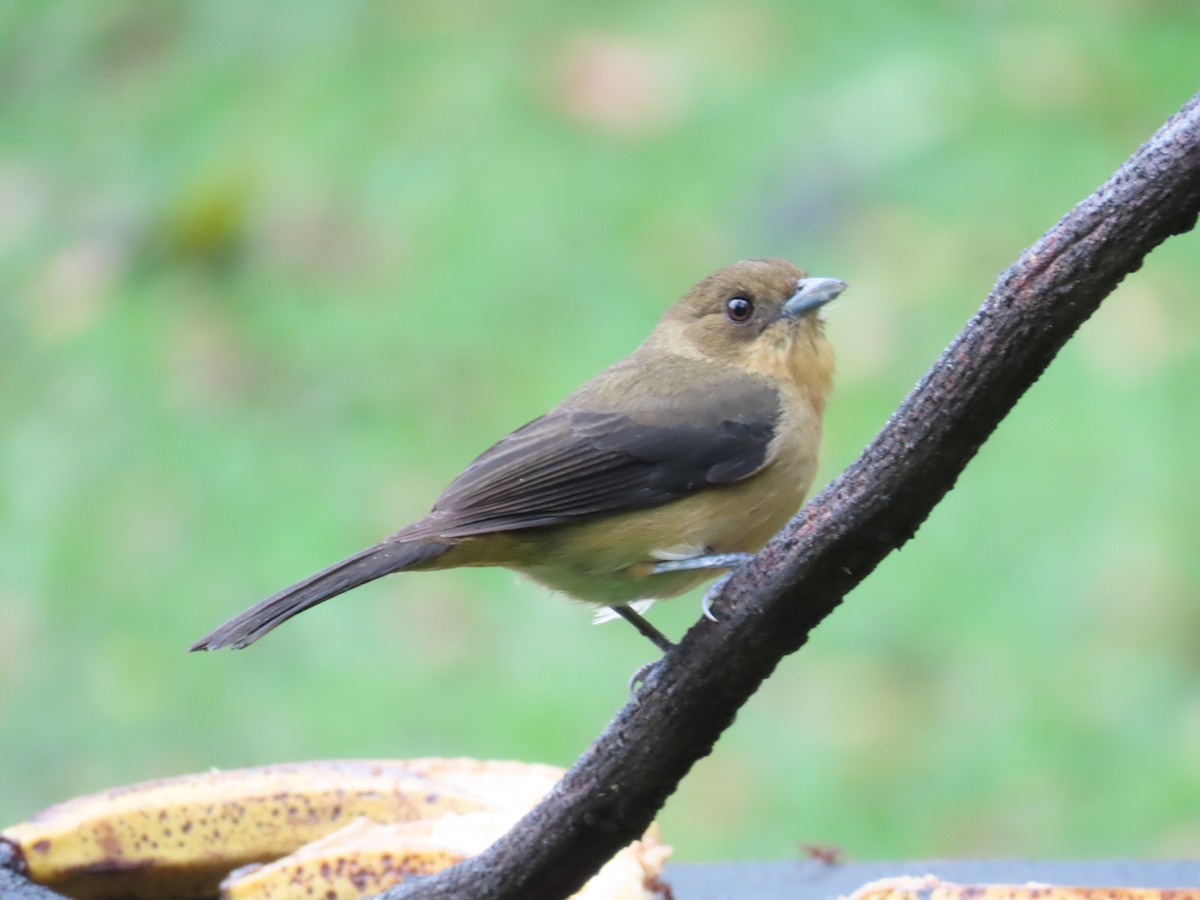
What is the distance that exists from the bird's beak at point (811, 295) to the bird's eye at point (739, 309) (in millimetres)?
91

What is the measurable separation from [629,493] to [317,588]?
2.22ft

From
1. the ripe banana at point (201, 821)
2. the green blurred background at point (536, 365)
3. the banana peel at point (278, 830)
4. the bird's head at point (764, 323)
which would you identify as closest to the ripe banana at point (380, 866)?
the banana peel at point (278, 830)

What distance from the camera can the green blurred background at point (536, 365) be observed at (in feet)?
20.0

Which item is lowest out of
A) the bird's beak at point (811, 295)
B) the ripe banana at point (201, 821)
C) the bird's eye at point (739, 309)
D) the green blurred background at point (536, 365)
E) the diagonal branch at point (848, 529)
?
the diagonal branch at point (848, 529)

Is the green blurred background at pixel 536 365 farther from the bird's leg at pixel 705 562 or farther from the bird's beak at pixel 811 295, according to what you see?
the bird's leg at pixel 705 562

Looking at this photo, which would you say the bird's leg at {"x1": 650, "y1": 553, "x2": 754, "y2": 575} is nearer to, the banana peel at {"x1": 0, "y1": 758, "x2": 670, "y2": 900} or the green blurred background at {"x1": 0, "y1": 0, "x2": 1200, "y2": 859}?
the banana peel at {"x1": 0, "y1": 758, "x2": 670, "y2": 900}

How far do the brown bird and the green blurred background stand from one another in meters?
A: 2.10

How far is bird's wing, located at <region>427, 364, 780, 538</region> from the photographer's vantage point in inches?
146

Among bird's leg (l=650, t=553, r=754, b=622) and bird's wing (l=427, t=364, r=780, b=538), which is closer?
bird's leg (l=650, t=553, r=754, b=622)

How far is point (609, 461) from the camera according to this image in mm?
3818

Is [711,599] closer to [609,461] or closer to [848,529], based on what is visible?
[848,529]

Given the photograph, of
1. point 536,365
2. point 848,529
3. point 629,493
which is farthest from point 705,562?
point 536,365

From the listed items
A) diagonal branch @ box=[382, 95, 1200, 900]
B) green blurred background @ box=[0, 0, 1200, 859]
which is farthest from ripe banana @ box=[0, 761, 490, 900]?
green blurred background @ box=[0, 0, 1200, 859]

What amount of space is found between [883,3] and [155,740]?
5308mm
